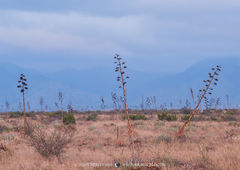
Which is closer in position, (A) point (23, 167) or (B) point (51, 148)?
(A) point (23, 167)

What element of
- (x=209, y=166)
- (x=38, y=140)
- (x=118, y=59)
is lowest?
(x=209, y=166)

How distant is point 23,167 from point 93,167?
1.92 meters

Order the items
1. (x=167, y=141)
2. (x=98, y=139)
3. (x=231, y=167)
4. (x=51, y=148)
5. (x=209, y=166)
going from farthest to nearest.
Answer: (x=98, y=139) → (x=167, y=141) → (x=51, y=148) → (x=209, y=166) → (x=231, y=167)

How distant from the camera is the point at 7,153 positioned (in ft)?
35.0

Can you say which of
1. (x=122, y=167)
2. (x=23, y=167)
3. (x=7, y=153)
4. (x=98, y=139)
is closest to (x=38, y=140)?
(x=7, y=153)

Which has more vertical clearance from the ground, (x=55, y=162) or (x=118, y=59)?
(x=118, y=59)

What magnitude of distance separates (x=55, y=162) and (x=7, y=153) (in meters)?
2.45

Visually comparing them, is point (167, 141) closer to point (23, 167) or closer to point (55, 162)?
point (55, 162)

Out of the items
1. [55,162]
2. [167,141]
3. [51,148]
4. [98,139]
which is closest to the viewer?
[55,162]

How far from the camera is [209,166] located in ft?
26.5

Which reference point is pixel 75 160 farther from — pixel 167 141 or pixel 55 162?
pixel 167 141

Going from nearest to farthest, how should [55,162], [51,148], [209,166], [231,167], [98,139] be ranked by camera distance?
[231,167]
[209,166]
[55,162]
[51,148]
[98,139]

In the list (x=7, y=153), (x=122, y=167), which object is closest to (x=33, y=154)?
(x=7, y=153)

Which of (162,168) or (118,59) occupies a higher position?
(118,59)
